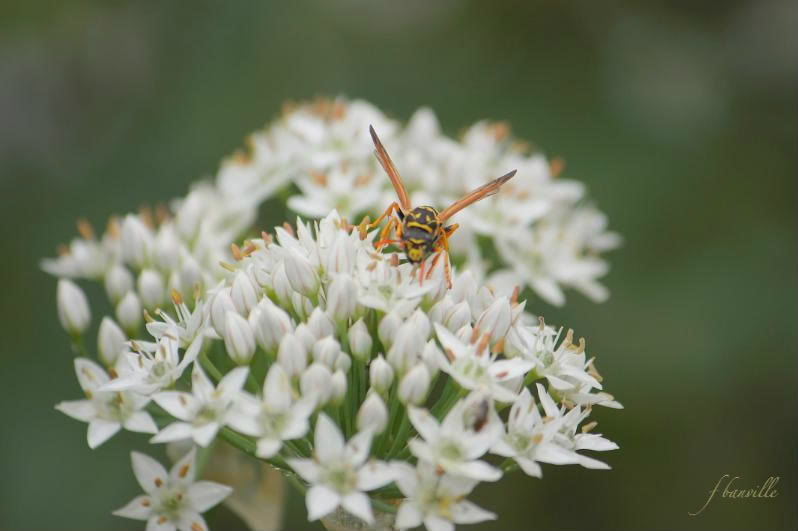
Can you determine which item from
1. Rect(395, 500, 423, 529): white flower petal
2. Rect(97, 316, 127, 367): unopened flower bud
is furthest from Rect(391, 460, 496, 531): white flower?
Rect(97, 316, 127, 367): unopened flower bud

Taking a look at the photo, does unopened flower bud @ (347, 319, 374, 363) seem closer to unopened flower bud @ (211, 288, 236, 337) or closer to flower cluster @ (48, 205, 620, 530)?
flower cluster @ (48, 205, 620, 530)

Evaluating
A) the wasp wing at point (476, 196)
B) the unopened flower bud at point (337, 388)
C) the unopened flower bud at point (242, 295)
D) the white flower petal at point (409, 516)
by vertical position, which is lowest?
the white flower petal at point (409, 516)

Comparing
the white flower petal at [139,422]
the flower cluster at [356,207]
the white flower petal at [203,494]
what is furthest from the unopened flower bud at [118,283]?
the white flower petal at [203,494]

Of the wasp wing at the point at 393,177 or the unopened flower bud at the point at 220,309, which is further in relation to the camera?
the wasp wing at the point at 393,177

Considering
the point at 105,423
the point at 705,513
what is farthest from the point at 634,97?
the point at 105,423

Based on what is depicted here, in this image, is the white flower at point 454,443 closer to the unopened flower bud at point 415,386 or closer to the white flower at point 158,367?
the unopened flower bud at point 415,386

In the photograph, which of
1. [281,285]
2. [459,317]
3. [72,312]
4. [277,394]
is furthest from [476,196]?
[72,312]
